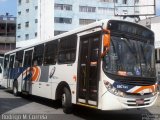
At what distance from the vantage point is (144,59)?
36.6 feet

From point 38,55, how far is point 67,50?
12.3ft

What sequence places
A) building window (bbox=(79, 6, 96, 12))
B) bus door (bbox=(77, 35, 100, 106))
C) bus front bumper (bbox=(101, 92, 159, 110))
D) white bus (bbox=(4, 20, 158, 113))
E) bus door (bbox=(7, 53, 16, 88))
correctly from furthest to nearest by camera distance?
building window (bbox=(79, 6, 96, 12)) < bus door (bbox=(7, 53, 16, 88)) < bus door (bbox=(77, 35, 100, 106)) < white bus (bbox=(4, 20, 158, 113)) < bus front bumper (bbox=(101, 92, 159, 110))

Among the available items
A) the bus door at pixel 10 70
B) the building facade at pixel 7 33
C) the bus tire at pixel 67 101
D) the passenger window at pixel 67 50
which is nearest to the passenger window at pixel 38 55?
the passenger window at pixel 67 50

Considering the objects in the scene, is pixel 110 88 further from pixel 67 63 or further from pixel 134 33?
pixel 67 63

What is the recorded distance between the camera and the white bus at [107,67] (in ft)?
33.8

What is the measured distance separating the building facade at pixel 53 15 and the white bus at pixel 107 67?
4527cm

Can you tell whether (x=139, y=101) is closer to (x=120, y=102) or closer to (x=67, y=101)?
(x=120, y=102)

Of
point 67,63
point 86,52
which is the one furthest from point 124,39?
point 67,63

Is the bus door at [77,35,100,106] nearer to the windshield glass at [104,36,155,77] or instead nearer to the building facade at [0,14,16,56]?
the windshield glass at [104,36,155,77]

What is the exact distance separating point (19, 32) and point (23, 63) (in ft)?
154

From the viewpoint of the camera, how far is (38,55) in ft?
53.8

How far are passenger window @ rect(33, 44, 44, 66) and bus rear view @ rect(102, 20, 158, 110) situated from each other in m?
5.81

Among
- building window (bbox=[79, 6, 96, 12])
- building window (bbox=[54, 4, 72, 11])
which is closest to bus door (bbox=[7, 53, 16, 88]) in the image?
building window (bbox=[54, 4, 72, 11])

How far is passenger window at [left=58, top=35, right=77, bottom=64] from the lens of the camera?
40.7ft
